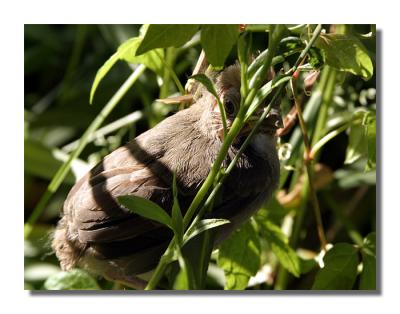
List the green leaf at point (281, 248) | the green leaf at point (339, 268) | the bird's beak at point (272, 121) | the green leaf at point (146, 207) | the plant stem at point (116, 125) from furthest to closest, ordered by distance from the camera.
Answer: the plant stem at point (116, 125) < the green leaf at point (281, 248) < the green leaf at point (339, 268) < the bird's beak at point (272, 121) < the green leaf at point (146, 207)

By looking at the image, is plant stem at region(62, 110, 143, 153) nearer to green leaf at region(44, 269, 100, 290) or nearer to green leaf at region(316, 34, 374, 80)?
green leaf at region(44, 269, 100, 290)

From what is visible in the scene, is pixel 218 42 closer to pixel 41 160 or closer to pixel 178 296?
pixel 178 296

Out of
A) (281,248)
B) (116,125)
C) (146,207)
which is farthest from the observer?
(116,125)

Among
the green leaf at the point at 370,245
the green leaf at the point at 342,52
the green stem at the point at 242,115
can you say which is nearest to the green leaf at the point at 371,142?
the green leaf at the point at 370,245

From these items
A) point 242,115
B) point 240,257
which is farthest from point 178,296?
point 242,115

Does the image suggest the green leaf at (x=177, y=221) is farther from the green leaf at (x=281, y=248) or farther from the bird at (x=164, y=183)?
the green leaf at (x=281, y=248)

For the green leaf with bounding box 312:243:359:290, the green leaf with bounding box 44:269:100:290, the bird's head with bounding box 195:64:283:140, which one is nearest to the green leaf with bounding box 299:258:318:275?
the green leaf with bounding box 312:243:359:290

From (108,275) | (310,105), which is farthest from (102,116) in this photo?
(310,105)
